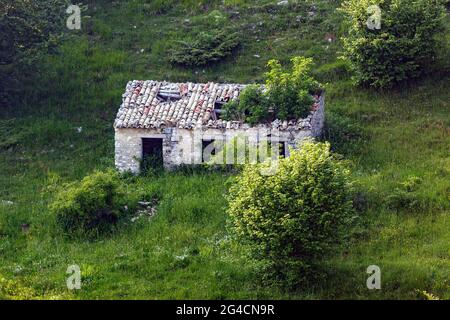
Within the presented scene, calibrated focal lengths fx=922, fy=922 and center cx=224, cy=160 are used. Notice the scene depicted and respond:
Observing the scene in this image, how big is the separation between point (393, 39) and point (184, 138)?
30.7 feet

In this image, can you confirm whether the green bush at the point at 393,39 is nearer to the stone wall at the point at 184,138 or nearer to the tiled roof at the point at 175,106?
the stone wall at the point at 184,138

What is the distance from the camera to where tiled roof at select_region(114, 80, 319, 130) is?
98.5 feet

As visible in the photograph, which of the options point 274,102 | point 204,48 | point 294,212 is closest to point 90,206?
point 294,212

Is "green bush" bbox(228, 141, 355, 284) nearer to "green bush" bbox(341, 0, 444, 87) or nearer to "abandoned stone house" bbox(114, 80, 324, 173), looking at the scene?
"abandoned stone house" bbox(114, 80, 324, 173)

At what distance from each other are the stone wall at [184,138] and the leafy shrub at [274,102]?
1.51 ft

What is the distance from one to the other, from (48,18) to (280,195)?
15993mm

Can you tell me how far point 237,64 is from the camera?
3794 centimetres

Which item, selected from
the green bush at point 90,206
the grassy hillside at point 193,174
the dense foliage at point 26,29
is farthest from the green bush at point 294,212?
the dense foliage at point 26,29

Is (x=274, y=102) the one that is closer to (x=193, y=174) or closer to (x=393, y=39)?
(x=193, y=174)

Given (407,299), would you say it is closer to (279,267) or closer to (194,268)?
(279,267)

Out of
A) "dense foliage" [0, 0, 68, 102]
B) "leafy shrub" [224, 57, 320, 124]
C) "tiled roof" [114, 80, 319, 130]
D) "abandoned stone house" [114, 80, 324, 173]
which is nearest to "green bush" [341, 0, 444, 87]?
"abandoned stone house" [114, 80, 324, 173]

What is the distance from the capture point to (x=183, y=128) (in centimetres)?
3003

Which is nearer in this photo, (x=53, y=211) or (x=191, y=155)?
(x=53, y=211)
